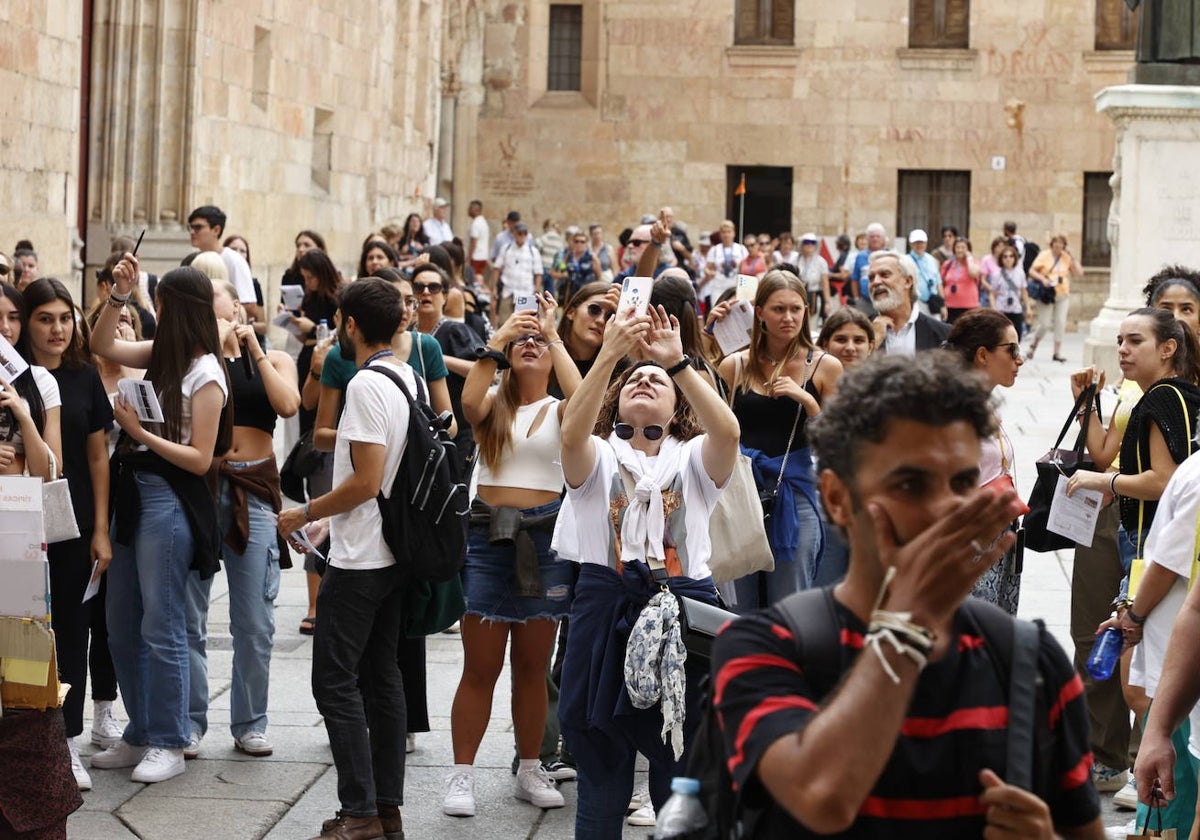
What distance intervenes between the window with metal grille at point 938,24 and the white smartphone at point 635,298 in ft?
105

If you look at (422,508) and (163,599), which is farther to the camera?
(163,599)

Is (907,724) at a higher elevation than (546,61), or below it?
Answer: below

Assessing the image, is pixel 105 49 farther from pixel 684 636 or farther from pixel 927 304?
pixel 684 636

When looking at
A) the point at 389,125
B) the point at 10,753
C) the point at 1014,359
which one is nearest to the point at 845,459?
the point at 10,753

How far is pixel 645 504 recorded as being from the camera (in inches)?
207

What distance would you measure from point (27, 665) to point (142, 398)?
5.14 ft

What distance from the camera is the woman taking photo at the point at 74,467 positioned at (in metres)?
6.31

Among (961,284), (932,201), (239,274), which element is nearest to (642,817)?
(239,274)

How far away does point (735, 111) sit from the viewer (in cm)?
3600

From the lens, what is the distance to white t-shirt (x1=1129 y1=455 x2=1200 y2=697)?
4.52 metres

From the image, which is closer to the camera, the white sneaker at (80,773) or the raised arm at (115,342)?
the white sneaker at (80,773)

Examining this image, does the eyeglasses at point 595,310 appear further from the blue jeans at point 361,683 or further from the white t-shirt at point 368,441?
the blue jeans at point 361,683

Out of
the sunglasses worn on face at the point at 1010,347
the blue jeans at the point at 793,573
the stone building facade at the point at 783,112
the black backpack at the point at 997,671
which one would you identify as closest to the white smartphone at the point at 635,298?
the sunglasses worn on face at the point at 1010,347

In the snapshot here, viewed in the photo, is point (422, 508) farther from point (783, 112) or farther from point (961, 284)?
point (783, 112)
